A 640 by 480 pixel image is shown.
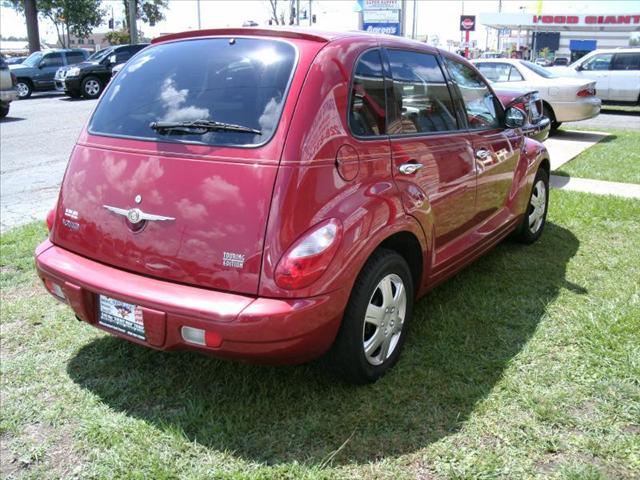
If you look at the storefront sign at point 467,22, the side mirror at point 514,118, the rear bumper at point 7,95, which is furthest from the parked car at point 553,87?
the storefront sign at point 467,22

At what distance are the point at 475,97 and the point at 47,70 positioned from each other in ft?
74.3

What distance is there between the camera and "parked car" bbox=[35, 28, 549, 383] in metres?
2.54

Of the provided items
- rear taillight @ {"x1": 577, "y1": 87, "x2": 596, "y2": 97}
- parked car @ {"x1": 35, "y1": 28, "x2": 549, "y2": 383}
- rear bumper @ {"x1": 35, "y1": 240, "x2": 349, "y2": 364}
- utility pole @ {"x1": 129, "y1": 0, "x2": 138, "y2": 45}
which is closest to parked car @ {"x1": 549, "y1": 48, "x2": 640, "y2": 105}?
rear taillight @ {"x1": 577, "y1": 87, "x2": 596, "y2": 97}

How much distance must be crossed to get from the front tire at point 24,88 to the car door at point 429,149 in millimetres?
22149

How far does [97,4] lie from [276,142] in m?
58.6

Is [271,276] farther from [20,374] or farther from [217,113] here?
[20,374]

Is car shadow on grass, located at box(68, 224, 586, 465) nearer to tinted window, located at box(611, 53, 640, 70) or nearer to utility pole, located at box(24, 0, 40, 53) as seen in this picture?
tinted window, located at box(611, 53, 640, 70)

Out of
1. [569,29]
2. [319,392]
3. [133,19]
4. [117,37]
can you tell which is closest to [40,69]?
[133,19]

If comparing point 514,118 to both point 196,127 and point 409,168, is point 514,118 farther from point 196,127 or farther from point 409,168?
point 196,127

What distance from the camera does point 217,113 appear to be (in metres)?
2.81

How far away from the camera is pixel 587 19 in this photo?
189 feet

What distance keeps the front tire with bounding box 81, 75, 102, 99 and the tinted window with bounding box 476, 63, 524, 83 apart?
1405cm

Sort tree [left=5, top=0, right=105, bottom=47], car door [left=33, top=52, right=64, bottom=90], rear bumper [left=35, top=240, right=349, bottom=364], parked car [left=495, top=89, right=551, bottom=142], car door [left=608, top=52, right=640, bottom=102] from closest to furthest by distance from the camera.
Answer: rear bumper [left=35, top=240, right=349, bottom=364] → parked car [left=495, top=89, right=551, bottom=142] → car door [left=608, top=52, right=640, bottom=102] → car door [left=33, top=52, right=64, bottom=90] → tree [left=5, top=0, right=105, bottom=47]

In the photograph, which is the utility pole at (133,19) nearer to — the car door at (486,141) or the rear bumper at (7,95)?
the rear bumper at (7,95)
